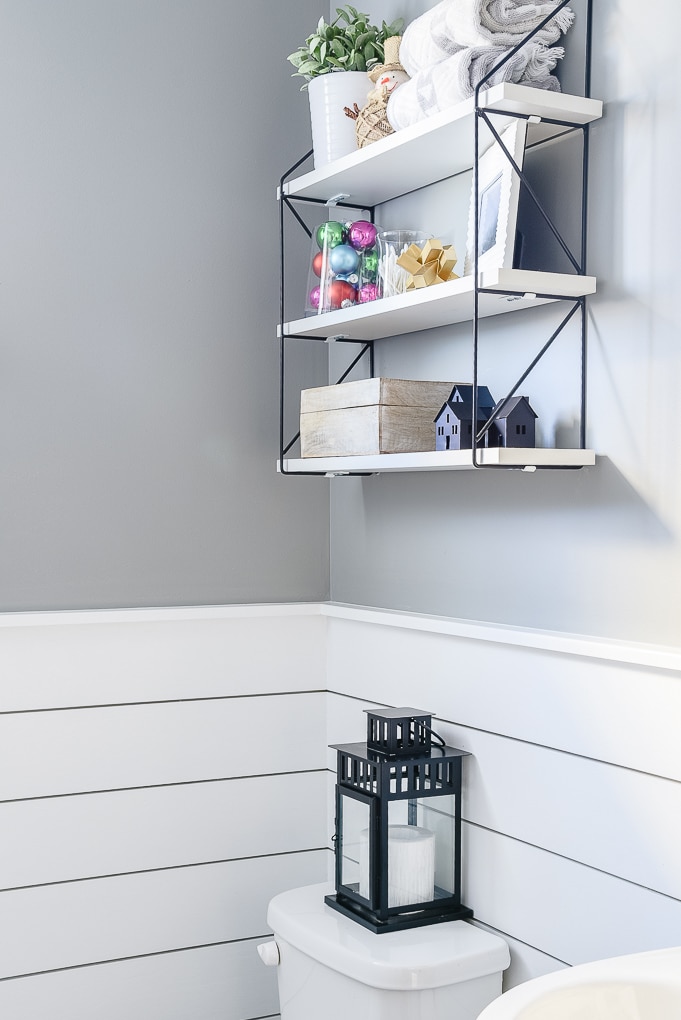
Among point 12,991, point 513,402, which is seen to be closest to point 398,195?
point 513,402

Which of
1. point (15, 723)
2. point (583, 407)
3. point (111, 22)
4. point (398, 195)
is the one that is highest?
point (111, 22)

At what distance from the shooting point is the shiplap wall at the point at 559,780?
4.59ft

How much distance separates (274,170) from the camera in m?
2.17

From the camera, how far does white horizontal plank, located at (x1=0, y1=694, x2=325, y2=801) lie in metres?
1.93

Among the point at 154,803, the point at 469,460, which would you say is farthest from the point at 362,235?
the point at 154,803

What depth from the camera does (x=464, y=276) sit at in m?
1.68

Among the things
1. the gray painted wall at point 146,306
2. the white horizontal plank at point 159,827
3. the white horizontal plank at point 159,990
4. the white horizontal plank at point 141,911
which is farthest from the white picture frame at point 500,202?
the white horizontal plank at point 159,990

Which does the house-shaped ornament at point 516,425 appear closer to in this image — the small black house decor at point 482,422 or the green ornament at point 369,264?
the small black house decor at point 482,422

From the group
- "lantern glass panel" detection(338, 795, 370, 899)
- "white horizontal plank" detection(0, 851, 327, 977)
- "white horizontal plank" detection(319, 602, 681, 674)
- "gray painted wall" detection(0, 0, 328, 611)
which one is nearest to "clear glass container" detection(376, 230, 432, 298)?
"gray painted wall" detection(0, 0, 328, 611)

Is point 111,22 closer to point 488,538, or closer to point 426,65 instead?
point 426,65

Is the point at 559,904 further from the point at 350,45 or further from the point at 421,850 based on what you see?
the point at 350,45

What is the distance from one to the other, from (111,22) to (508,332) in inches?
39.1

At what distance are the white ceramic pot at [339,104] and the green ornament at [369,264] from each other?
0.64ft

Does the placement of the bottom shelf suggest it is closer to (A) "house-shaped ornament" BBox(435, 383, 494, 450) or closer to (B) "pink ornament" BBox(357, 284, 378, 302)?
(A) "house-shaped ornament" BBox(435, 383, 494, 450)
